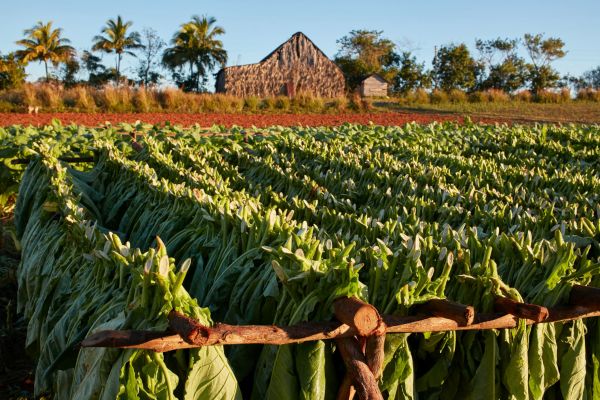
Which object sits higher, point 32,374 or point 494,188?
point 494,188

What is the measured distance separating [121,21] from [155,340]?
184 feet

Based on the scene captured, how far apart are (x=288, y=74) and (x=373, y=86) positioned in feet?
30.8

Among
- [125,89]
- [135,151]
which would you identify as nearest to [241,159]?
[135,151]

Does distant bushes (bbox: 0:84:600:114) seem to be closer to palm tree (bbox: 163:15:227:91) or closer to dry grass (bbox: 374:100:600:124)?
dry grass (bbox: 374:100:600:124)

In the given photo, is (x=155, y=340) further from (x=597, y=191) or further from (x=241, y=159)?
(x=241, y=159)

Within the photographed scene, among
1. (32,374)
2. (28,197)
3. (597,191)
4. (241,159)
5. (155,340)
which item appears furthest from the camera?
(241,159)

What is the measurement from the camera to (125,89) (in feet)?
95.3

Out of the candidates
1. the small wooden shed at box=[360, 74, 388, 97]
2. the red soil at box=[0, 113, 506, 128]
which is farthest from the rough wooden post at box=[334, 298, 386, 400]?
the small wooden shed at box=[360, 74, 388, 97]

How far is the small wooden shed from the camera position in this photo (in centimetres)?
4759

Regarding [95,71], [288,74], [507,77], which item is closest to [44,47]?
[95,71]

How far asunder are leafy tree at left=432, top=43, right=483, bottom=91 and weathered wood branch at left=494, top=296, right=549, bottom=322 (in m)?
53.0

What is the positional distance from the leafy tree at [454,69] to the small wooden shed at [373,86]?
7834mm

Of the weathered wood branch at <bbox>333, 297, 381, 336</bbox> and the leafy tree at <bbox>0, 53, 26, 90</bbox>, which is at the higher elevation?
the leafy tree at <bbox>0, 53, 26, 90</bbox>

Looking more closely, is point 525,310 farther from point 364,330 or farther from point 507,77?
point 507,77
